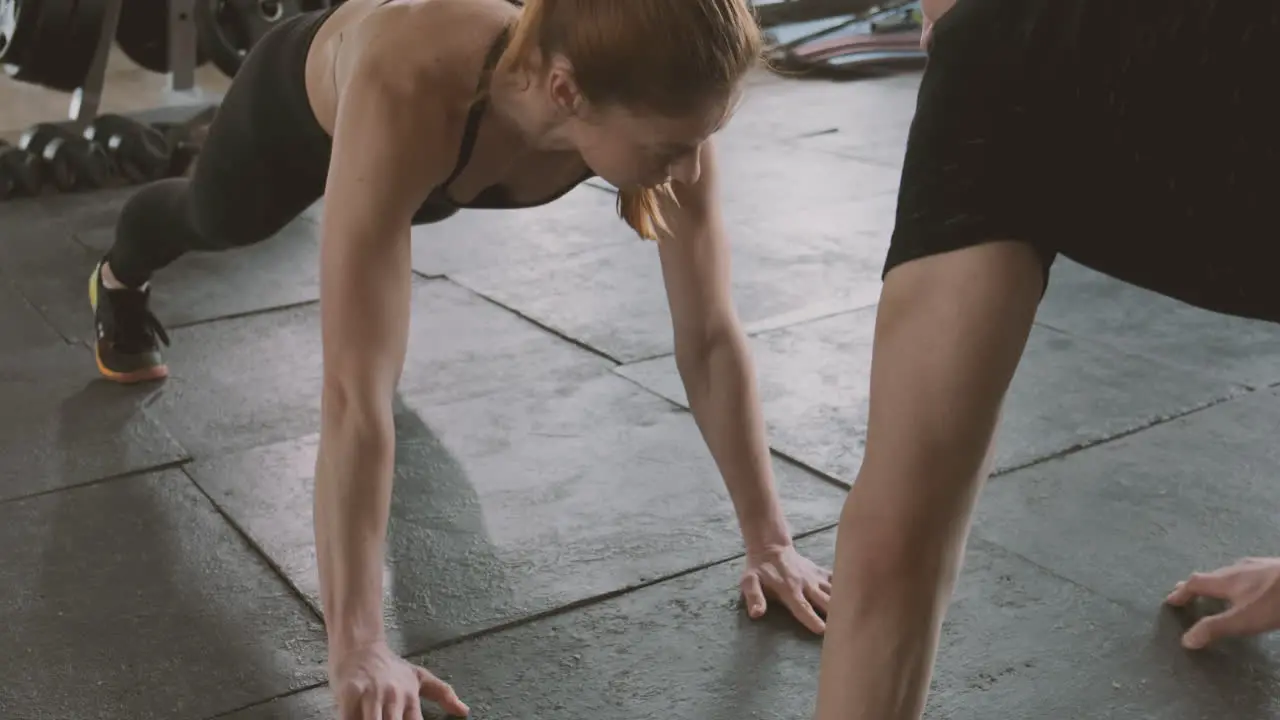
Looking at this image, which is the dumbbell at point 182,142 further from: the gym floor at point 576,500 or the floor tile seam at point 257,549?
the floor tile seam at point 257,549

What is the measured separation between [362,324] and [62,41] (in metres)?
2.80

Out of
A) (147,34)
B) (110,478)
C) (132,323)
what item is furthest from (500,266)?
(147,34)

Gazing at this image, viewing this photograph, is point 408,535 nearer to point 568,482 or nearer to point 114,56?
point 568,482

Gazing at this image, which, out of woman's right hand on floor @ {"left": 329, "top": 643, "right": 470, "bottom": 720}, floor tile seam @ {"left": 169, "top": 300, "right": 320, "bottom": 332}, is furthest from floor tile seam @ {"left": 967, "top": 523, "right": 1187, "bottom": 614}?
floor tile seam @ {"left": 169, "top": 300, "right": 320, "bottom": 332}

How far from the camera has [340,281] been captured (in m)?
1.28

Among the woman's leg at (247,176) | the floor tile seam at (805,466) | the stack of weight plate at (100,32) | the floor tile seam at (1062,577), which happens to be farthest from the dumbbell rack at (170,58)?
the floor tile seam at (1062,577)

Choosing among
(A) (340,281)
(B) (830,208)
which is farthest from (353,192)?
(B) (830,208)

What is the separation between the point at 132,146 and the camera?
3836 millimetres

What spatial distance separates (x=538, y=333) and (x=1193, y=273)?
187 cm

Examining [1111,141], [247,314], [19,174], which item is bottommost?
[19,174]

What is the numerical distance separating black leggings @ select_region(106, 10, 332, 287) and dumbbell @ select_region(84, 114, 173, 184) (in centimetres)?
198

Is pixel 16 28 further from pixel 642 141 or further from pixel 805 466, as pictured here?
pixel 642 141

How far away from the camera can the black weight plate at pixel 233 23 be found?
3820mm

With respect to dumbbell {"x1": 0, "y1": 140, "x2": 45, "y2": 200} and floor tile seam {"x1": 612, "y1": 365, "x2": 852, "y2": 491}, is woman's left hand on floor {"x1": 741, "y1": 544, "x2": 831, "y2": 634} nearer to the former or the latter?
floor tile seam {"x1": 612, "y1": 365, "x2": 852, "y2": 491}
